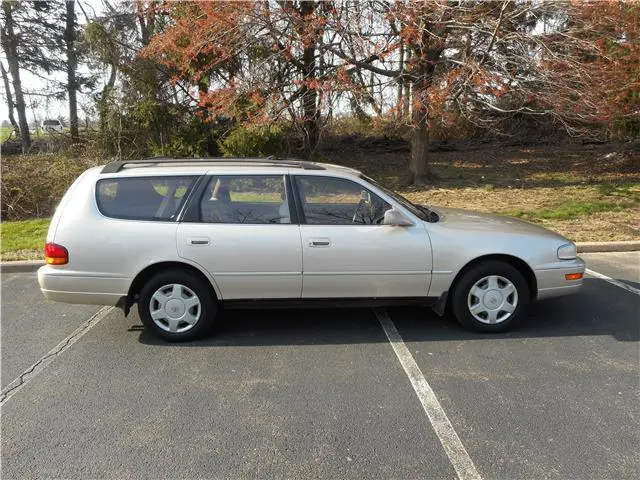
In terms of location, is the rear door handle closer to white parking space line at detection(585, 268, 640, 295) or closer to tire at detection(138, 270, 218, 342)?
tire at detection(138, 270, 218, 342)

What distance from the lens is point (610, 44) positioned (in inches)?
440

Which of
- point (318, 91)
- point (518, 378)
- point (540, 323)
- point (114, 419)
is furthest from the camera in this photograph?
point (318, 91)

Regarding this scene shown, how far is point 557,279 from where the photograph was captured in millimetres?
4273

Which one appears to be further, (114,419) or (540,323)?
(540,323)

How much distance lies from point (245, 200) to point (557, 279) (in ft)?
9.38

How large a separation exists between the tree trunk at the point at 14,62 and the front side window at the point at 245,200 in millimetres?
17210

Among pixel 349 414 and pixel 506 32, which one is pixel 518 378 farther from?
pixel 506 32

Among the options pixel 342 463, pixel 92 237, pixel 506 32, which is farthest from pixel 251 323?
pixel 506 32

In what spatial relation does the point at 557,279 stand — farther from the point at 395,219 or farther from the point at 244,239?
the point at 244,239

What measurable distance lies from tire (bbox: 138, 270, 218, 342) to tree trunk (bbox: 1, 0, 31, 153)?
17184 millimetres

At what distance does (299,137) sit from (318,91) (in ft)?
10.1

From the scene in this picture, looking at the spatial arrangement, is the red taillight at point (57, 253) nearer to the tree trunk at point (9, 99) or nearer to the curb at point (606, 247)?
the curb at point (606, 247)

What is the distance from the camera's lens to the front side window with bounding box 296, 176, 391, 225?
4168mm

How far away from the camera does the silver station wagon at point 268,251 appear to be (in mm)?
4008
